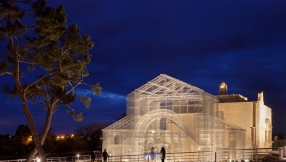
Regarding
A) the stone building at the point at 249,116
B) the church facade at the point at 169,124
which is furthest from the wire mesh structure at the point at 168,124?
the stone building at the point at 249,116

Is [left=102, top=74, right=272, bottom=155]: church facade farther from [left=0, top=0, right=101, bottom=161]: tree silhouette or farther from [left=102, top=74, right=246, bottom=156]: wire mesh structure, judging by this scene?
[left=0, top=0, right=101, bottom=161]: tree silhouette

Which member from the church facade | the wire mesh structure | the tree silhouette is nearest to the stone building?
the church facade

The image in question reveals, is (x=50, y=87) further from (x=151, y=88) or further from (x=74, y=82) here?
(x=151, y=88)

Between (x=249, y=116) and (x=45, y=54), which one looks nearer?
(x=45, y=54)

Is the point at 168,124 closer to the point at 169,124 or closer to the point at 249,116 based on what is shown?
the point at 169,124

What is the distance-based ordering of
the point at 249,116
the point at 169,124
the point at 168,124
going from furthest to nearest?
the point at 249,116 → the point at 169,124 → the point at 168,124

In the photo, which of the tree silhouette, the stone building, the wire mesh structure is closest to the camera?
the tree silhouette

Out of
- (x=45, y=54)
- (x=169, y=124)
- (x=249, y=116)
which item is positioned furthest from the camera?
(x=249, y=116)

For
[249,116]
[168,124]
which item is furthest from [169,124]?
[249,116]

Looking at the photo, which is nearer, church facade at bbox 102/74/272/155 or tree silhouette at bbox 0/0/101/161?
tree silhouette at bbox 0/0/101/161

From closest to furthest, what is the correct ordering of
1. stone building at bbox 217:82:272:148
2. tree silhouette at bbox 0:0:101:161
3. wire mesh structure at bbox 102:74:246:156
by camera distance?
tree silhouette at bbox 0:0:101:161
wire mesh structure at bbox 102:74:246:156
stone building at bbox 217:82:272:148

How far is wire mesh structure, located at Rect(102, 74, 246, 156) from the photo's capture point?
29219mm

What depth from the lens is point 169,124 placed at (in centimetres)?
3350

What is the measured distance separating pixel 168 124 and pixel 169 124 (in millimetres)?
241
